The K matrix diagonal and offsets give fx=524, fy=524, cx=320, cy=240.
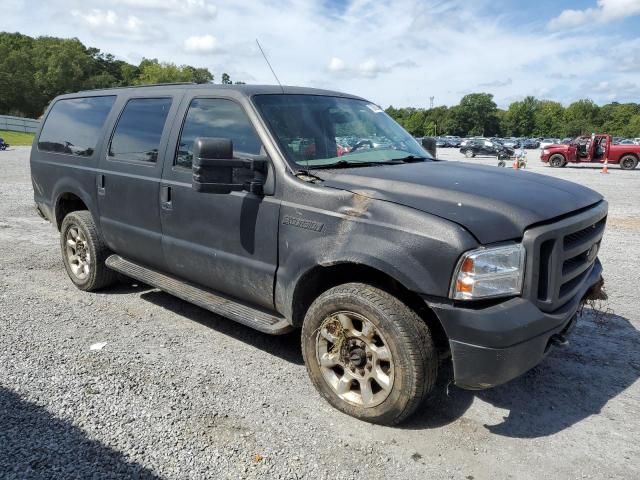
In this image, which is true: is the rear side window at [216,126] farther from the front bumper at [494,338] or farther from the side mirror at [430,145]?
the side mirror at [430,145]

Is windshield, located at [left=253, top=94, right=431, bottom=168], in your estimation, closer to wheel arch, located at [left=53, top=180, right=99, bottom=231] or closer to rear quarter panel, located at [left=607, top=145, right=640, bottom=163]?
wheel arch, located at [left=53, top=180, right=99, bottom=231]

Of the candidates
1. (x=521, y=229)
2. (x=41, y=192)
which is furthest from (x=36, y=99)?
(x=521, y=229)

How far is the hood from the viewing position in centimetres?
277

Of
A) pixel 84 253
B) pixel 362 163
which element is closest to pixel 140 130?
pixel 84 253

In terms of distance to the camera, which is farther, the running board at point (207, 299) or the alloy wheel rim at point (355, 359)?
the running board at point (207, 299)

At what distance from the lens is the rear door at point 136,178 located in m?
4.32

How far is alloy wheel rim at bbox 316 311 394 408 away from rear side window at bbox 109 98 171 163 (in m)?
2.19

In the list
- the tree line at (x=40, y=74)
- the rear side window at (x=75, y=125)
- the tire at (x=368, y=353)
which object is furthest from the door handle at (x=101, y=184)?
the tree line at (x=40, y=74)

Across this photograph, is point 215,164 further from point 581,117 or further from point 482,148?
point 581,117

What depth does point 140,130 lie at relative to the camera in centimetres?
456

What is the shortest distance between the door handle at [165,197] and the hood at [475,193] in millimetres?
1393

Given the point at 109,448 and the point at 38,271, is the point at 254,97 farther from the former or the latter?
the point at 38,271

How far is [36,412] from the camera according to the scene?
3104 millimetres

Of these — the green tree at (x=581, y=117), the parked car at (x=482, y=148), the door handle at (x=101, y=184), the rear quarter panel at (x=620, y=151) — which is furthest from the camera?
the green tree at (x=581, y=117)
